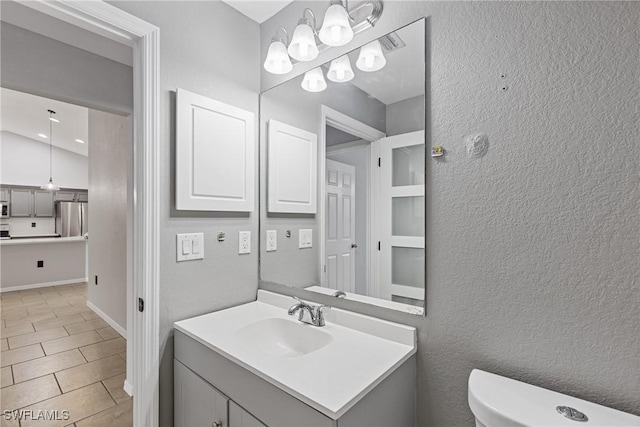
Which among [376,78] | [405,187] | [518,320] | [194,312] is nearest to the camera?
[518,320]

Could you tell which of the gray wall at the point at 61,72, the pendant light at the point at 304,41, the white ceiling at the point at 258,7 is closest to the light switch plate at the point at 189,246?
the pendant light at the point at 304,41

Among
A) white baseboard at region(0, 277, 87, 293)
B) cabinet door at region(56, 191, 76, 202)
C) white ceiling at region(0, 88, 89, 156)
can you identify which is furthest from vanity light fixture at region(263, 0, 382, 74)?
cabinet door at region(56, 191, 76, 202)

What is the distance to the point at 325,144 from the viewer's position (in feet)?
5.03

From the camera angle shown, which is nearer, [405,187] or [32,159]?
[405,187]

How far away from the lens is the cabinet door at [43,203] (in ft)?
22.9

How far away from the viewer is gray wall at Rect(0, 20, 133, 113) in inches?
69.4

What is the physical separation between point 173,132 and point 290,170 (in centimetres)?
59

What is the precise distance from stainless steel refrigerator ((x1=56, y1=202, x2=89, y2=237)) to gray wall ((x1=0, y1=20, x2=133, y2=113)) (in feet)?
19.9

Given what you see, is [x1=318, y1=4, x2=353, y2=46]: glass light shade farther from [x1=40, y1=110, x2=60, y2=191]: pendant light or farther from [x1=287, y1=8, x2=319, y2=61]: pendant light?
[x1=40, y1=110, x2=60, y2=191]: pendant light

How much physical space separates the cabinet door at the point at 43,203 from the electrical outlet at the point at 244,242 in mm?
7913

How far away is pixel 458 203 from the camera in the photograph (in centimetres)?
106

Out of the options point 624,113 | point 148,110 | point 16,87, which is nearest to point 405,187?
point 624,113

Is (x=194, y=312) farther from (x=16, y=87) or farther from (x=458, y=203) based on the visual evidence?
(x=16, y=87)

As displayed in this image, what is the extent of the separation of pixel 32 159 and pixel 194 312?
26.1 feet
